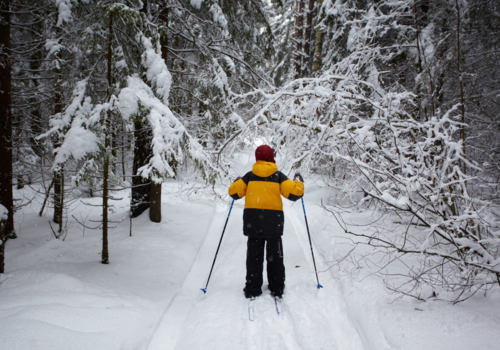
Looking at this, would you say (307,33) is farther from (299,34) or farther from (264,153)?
(264,153)

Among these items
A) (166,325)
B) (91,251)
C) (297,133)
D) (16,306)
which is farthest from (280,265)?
(91,251)

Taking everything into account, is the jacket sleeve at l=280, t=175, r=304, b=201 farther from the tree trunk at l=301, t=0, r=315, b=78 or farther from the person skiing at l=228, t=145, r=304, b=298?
the tree trunk at l=301, t=0, r=315, b=78

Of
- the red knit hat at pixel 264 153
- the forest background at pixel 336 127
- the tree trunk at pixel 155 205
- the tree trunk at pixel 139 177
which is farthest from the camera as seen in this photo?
the tree trunk at pixel 155 205

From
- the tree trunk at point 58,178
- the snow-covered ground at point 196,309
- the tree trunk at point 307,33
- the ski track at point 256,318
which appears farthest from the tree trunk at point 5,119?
the tree trunk at point 307,33

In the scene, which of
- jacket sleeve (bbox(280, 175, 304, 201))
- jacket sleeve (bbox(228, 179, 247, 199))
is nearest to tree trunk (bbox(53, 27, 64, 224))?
jacket sleeve (bbox(228, 179, 247, 199))

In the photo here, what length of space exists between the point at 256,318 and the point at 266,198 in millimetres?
1614

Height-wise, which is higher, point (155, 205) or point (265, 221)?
point (265, 221)

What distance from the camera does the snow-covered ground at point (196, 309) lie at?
104 inches

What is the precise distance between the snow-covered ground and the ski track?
0.05 ft

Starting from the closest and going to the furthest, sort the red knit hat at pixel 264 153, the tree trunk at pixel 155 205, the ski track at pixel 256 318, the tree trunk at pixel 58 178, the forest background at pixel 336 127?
1. the ski track at pixel 256 318
2. the forest background at pixel 336 127
3. the red knit hat at pixel 264 153
4. the tree trunk at pixel 58 178
5. the tree trunk at pixel 155 205

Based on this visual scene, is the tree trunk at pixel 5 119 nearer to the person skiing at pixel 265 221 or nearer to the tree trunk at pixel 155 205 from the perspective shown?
the tree trunk at pixel 155 205

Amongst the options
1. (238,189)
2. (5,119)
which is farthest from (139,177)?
(238,189)

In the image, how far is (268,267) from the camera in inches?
148

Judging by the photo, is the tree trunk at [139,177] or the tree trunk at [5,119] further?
the tree trunk at [139,177]
